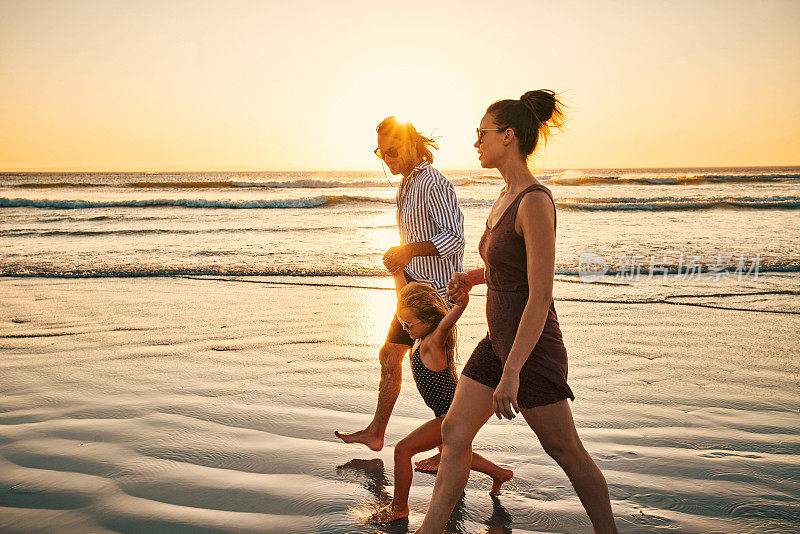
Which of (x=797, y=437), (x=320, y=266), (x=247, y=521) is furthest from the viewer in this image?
(x=320, y=266)

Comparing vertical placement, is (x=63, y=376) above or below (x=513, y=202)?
below

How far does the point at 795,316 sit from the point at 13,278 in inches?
465

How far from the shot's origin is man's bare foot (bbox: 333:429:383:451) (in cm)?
354

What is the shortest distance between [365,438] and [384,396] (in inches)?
11.2

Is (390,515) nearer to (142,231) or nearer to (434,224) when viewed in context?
(434,224)

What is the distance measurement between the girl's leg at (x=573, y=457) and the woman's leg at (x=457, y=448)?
227 millimetres

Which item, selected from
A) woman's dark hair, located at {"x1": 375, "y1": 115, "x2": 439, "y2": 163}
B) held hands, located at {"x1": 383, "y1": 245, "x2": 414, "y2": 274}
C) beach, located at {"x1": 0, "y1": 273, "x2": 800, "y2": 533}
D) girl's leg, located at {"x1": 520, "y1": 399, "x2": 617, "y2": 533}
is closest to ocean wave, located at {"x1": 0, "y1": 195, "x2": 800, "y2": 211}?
beach, located at {"x1": 0, "y1": 273, "x2": 800, "y2": 533}

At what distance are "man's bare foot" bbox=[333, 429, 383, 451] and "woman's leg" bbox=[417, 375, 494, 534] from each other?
123cm

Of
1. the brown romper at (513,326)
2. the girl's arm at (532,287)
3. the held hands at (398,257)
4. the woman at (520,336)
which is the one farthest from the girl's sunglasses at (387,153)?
the girl's arm at (532,287)

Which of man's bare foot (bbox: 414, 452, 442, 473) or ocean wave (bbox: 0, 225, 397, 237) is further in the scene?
ocean wave (bbox: 0, 225, 397, 237)

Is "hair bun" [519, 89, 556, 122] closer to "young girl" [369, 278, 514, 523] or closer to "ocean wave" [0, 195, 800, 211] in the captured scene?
"young girl" [369, 278, 514, 523]

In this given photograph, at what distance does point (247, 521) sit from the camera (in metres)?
2.77

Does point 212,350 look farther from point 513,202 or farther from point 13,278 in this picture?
point 13,278

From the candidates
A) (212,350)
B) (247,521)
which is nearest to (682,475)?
(247,521)
